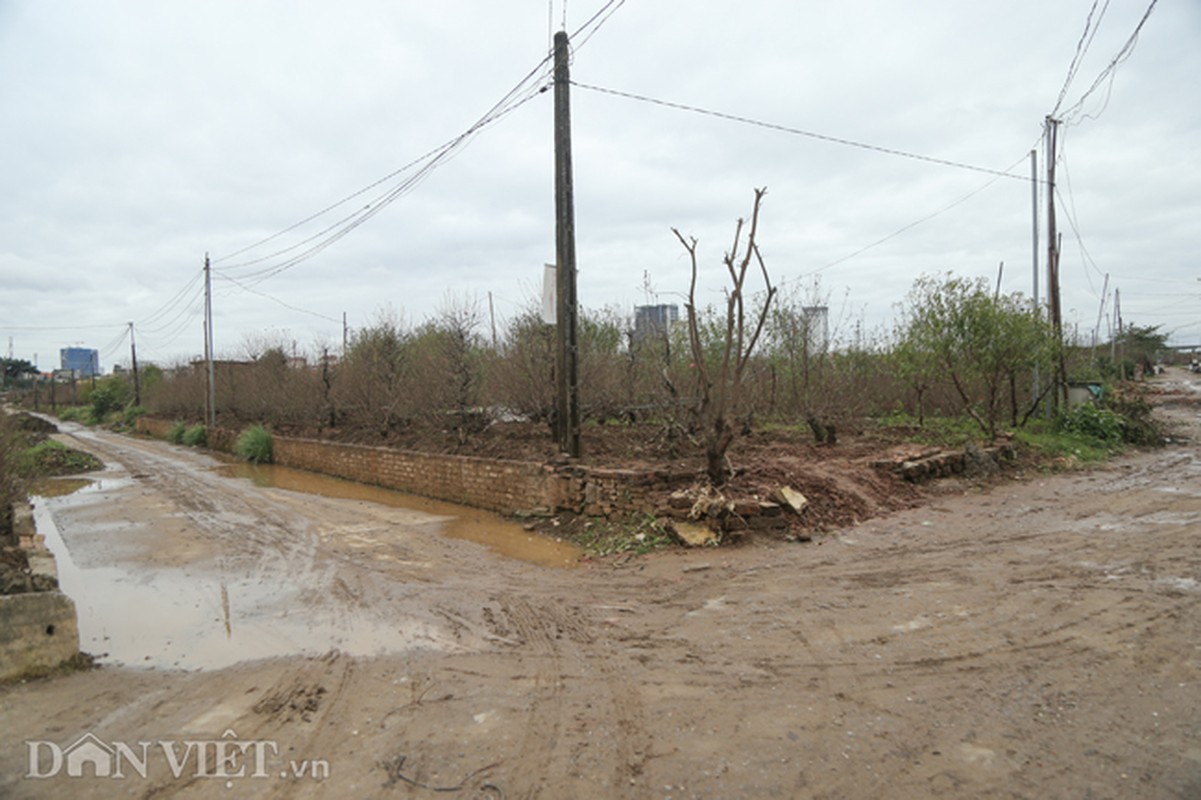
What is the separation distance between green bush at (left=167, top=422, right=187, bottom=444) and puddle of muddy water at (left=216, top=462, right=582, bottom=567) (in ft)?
46.9

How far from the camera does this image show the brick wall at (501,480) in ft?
30.4

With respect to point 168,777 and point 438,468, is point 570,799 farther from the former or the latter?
point 438,468

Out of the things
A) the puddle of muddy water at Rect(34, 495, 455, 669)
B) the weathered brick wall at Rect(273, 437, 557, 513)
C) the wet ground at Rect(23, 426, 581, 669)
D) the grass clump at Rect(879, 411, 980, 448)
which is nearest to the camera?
the puddle of muddy water at Rect(34, 495, 455, 669)

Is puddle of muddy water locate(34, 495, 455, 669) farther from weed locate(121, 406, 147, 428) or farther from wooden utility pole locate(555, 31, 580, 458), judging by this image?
weed locate(121, 406, 147, 428)

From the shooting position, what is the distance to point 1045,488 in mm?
11125

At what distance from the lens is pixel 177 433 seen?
105 feet

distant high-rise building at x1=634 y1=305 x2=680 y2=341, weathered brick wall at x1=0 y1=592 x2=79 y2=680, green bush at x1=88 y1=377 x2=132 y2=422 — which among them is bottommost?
weathered brick wall at x1=0 y1=592 x2=79 y2=680

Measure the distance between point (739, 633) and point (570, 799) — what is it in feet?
7.76

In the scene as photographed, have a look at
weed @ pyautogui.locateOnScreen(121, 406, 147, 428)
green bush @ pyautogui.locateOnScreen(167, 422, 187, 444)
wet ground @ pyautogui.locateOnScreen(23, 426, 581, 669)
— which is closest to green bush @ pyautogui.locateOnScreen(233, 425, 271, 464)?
wet ground @ pyautogui.locateOnScreen(23, 426, 581, 669)

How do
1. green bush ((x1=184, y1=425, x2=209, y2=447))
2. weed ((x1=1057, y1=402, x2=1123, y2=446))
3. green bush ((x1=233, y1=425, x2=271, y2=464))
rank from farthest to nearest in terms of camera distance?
1. green bush ((x1=184, y1=425, x2=209, y2=447))
2. green bush ((x1=233, y1=425, x2=271, y2=464))
3. weed ((x1=1057, y1=402, x2=1123, y2=446))

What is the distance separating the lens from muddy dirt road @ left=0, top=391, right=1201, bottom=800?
10.6 feet

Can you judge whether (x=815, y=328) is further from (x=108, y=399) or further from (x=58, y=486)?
(x=108, y=399)

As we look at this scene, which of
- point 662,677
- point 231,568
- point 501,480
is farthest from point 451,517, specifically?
point 662,677

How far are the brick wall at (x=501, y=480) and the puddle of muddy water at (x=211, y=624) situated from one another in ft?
13.4
